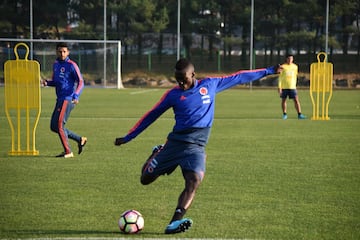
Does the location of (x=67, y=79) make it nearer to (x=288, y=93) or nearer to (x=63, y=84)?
(x=63, y=84)

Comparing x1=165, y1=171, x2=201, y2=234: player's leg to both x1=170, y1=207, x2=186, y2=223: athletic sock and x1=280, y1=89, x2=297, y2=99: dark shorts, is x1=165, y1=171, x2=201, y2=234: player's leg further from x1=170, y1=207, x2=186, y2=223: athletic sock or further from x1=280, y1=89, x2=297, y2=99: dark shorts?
x1=280, y1=89, x2=297, y2=99: dark shorts

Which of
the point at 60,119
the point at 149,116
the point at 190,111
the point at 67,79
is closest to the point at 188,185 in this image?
the point at 190,111

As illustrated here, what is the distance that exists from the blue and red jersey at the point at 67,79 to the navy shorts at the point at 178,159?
566 centimetres

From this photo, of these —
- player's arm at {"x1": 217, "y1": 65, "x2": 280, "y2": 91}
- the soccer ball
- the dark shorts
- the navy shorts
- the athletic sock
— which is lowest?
the soccer ball

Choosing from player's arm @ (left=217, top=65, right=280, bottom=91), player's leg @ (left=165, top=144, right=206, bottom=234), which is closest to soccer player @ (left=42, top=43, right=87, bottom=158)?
player's arm @ (left=217, top=65, right=280, bottom=91)

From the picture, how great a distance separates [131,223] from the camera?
283 inches

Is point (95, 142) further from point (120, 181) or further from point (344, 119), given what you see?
point (344, 119)

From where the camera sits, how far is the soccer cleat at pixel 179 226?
7000 mm

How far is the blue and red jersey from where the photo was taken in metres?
12.8

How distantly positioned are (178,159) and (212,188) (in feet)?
8.61

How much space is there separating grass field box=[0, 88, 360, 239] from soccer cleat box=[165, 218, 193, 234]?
0.24 feet

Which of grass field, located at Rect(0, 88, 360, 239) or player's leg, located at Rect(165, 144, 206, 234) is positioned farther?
grass field, located at Rect(0, 88, 360, 239)

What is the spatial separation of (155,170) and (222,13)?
51.2 metres

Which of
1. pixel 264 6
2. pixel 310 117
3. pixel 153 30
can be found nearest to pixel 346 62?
pixel 264 6
